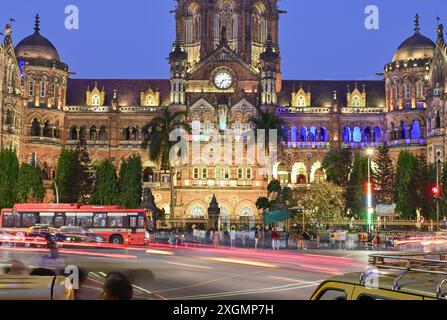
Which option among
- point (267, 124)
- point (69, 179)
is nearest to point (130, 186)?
point (69, 179)

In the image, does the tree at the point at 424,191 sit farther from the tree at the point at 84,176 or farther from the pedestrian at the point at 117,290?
the pedestrian at the point at 117,290

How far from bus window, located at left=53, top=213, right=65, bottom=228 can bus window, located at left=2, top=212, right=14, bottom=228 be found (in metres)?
3.11

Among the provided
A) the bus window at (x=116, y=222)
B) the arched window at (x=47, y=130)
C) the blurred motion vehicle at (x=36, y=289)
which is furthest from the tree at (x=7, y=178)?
the blurred motion vehicle at (x=36, y=289)

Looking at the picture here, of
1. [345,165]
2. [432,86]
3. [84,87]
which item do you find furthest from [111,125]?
[432,86]

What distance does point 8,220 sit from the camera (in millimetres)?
46562

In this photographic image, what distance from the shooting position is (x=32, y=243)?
38.8m

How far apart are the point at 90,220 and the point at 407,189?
3567 cm

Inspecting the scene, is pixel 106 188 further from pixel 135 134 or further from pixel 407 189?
pixel 407 189

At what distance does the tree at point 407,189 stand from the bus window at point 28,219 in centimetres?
3780

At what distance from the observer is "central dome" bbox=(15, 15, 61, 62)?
89.6m

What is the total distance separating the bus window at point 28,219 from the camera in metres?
46.1

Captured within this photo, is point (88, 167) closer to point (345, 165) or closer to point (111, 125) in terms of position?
point (111, 125)

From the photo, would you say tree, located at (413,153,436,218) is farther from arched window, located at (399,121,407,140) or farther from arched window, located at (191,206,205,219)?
arched window, located at (191,206,205,219)
